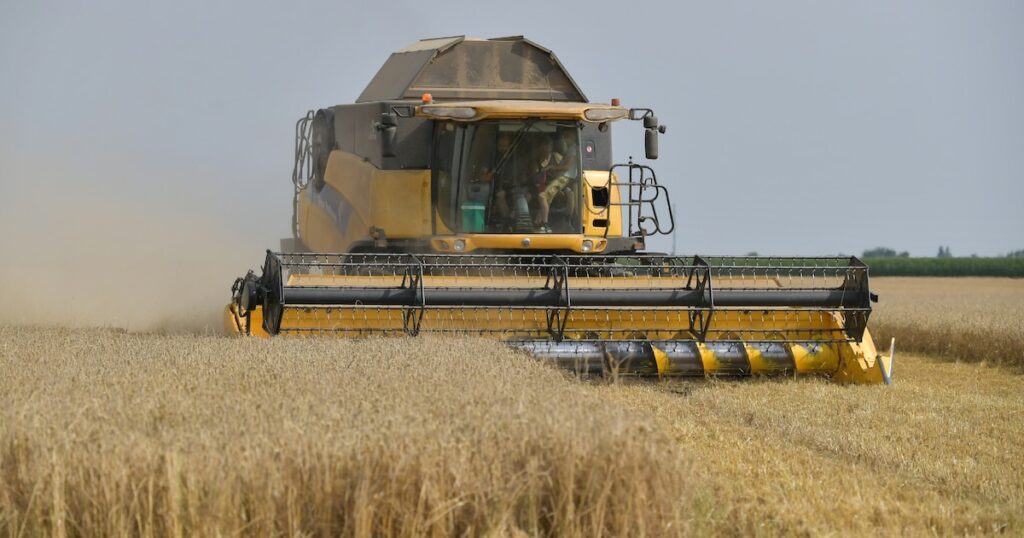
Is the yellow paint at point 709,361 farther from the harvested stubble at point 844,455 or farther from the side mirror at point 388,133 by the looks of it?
the side mirror at point 388,133

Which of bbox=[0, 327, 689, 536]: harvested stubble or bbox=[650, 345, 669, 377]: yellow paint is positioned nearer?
bbox=[0, 327, 689, 536]: harvested stubble

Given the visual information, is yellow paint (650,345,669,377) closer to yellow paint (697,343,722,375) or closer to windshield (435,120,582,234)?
yellow paint (697,343,722,375)

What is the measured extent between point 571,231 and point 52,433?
6736 millimetres

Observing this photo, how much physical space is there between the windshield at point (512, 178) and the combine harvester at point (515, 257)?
1cm

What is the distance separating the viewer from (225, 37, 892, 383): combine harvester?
8.93m

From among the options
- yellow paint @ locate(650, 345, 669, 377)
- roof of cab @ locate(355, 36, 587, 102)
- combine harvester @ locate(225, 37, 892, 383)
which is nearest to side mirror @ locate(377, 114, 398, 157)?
combine harvester @ locate(225, 37, 892, 383)

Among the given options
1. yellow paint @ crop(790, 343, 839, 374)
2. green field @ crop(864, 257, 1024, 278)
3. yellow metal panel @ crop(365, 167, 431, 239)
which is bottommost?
yellow paint @ crop(790, 343, 839, 374)

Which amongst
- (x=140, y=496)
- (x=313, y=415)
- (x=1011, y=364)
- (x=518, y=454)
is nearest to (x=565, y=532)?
(x=518, y=454)

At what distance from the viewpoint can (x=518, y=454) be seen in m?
4.21

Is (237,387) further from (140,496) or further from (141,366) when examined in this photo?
(140,496)

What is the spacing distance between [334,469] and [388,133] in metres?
6.54

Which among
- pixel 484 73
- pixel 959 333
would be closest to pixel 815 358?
pixel 484 73

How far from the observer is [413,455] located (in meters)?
4.06

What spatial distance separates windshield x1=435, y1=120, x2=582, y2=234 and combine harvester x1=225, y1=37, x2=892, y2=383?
0.01m
